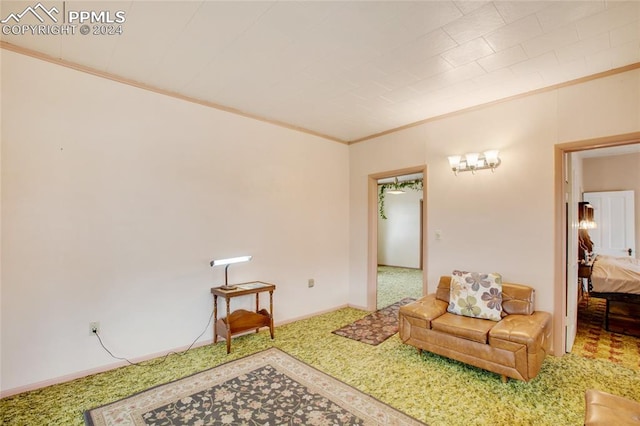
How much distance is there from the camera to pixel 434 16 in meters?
2.07

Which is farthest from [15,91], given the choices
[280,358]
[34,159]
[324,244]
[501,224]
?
[501,224]

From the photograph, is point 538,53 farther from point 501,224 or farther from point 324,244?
point 324,244

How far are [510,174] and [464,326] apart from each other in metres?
1.80

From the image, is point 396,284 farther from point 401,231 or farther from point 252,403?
point 252,403

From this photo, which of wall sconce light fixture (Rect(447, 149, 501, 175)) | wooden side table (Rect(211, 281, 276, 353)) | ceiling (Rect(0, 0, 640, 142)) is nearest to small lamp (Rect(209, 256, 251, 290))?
wooden side table (Rect(211, 281, 276, 353))

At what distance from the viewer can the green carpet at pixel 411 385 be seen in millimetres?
2184

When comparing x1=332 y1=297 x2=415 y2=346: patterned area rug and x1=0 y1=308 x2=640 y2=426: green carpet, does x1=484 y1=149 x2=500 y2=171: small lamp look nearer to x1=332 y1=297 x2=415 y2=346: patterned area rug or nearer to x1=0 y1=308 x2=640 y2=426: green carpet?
x1=0 y1=308 x2=640 y2=426: green carpet

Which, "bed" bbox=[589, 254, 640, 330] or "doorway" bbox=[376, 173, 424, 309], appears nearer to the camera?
"bed" bbox=[589, 254, 640, 330]

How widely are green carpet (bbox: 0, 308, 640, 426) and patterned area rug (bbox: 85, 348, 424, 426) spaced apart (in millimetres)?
132

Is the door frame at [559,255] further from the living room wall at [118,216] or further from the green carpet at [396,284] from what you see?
the living room wall at [118,216]

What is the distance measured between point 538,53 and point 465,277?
2196 millimetres

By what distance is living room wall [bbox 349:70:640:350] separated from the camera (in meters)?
2.87

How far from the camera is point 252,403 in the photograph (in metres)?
2.35

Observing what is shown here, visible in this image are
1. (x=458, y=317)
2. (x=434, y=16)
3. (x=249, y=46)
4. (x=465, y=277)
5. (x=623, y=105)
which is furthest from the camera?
(x=465, y=277)
